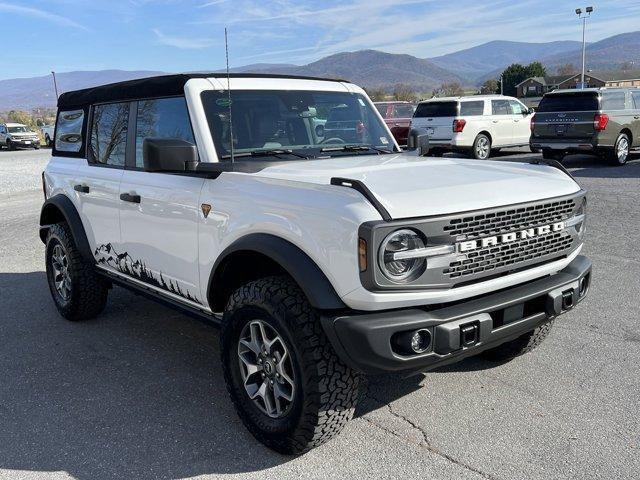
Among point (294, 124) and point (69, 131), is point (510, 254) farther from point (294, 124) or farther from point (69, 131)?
point (69, 131)

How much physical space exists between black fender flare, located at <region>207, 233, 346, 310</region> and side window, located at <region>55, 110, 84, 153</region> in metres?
2.85

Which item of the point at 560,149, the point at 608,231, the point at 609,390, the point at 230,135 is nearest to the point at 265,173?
the point at 230,135

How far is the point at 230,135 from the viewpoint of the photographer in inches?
145

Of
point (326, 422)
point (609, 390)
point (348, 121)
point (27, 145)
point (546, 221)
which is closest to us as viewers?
point (326, 422)

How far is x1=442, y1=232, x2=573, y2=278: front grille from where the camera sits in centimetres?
284

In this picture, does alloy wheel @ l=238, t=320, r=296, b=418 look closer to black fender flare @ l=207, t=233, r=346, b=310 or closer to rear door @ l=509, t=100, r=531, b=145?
black fender flare @ l=207, t=233, r=346, b=310

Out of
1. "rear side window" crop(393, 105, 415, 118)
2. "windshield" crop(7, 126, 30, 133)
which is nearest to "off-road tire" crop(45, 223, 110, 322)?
"rear side window" crop(393, 105, 415, 118)

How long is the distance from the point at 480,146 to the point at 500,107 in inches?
63.2

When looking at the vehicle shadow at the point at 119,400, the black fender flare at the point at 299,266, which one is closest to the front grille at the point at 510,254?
the black fender flare at the point at 299,266

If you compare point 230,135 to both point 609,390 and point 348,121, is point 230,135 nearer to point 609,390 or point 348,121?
point 348,121

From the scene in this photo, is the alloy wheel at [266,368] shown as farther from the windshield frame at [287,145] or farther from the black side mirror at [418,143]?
the black side mirror at [418,143]

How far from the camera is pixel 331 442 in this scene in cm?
321

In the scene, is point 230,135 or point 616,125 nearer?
point 230,135

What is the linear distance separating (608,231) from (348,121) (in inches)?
201
